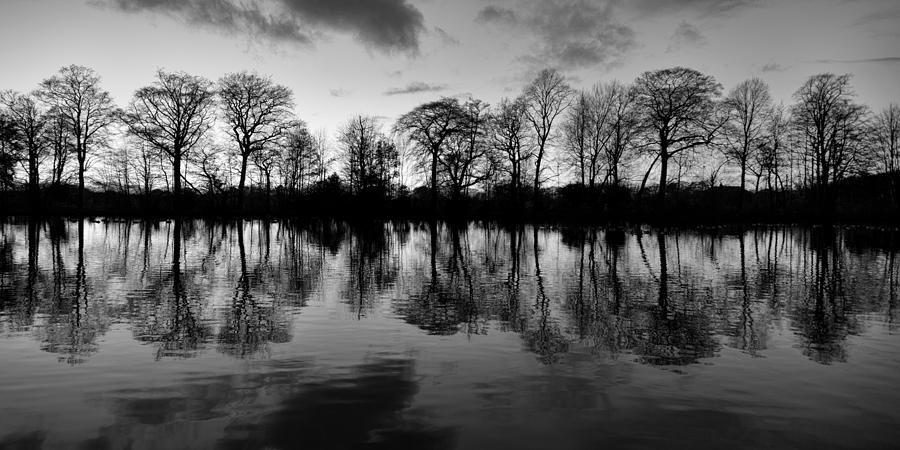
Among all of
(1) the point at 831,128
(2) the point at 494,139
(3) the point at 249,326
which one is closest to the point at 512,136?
(2) the point at 494,139

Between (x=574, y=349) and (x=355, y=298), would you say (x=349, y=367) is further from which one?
(x=355, y=298)

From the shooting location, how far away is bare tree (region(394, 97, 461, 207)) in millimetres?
53094

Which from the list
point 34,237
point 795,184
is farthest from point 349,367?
point 795,184

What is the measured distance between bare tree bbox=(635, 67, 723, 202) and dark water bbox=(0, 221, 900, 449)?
29950mm

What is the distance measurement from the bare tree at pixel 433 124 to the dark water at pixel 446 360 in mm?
40982

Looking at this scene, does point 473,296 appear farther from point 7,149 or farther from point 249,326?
point 7,149

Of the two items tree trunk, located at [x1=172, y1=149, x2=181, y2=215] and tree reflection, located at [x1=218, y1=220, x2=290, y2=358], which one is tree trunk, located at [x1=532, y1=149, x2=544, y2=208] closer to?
tree trunk, located at [x1=172, y1=149, x2=181, y2=215]

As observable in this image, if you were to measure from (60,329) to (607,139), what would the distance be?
51.3 m

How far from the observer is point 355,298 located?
10875 mm

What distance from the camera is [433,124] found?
177 ft

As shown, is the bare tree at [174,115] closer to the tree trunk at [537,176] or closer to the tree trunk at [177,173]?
the tree trunk at [177,173]

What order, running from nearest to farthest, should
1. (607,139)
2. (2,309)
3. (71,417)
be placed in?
(71,417)
(2,309)
(607,139)

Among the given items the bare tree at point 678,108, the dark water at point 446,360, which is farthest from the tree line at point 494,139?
the dark water at point 446,360

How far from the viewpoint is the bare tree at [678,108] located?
4103 centimetres
